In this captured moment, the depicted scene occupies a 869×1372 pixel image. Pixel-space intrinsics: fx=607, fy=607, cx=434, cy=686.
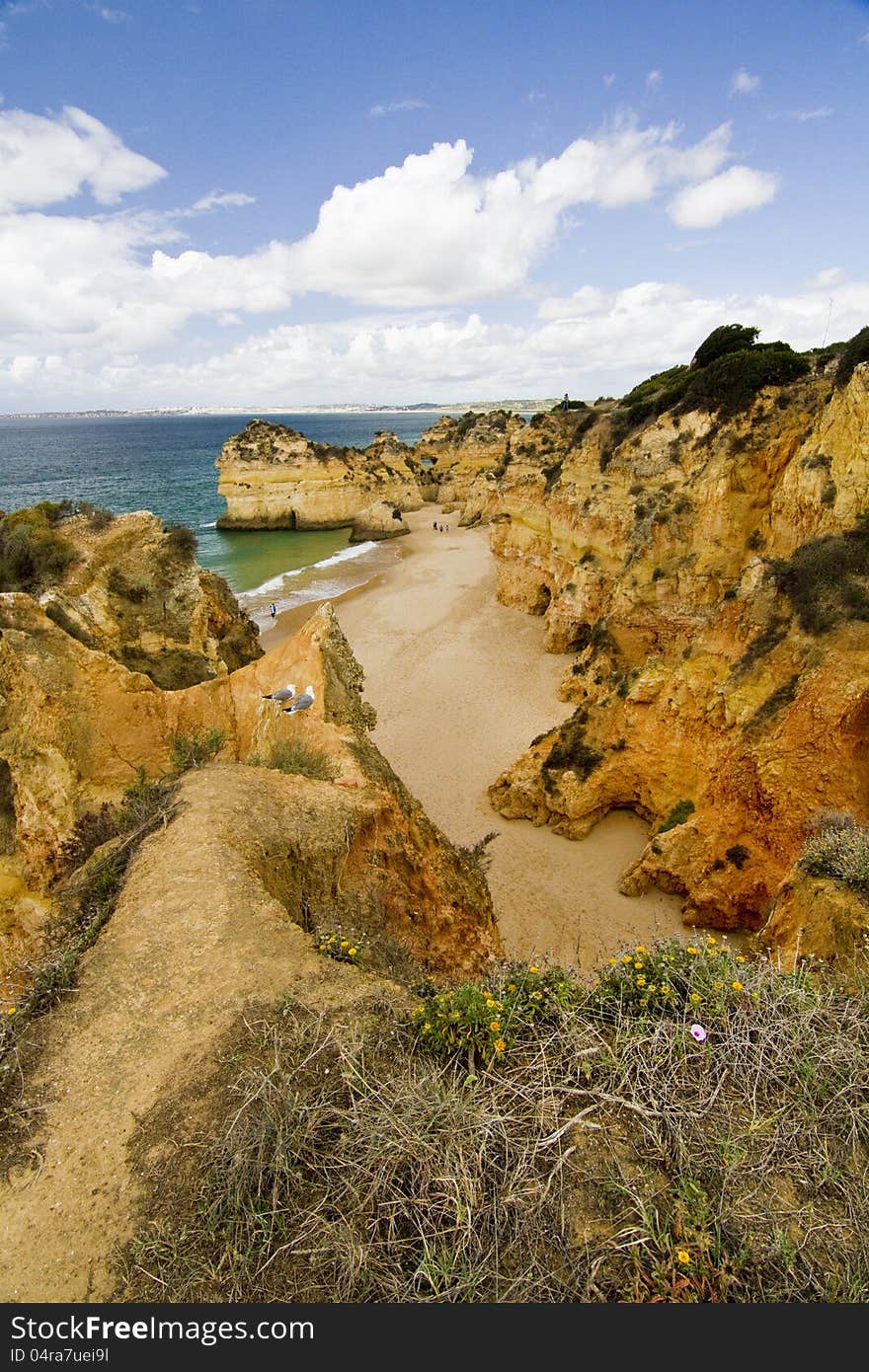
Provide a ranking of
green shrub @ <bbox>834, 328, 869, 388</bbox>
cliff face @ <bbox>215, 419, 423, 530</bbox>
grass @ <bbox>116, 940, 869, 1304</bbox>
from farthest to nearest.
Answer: cliff face @ <bbox>215, 419, 423, 530</bbox>, green shrub @ <bbox>834, 328, 869, 388</bbox>, grass @ <bbox>116, 940, 869, 1304</bbox>

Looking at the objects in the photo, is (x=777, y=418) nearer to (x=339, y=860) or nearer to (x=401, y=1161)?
(x=339, y=860)

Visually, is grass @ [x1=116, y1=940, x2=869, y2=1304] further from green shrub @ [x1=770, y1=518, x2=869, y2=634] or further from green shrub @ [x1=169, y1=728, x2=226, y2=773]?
green shrub @ [x1=770, y1=518, x2=869, y2=634]

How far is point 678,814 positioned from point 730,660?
3.27 metres

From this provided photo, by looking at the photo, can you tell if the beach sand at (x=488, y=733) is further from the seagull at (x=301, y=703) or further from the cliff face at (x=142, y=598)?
the cliff face at (x=142, y=598)

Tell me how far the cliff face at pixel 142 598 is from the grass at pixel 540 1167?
409 inches

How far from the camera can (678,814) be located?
12.4 m

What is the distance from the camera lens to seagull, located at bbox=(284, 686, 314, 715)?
899cm

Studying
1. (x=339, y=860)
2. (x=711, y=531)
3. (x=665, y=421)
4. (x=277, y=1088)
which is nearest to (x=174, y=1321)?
(x=277, y=1088)

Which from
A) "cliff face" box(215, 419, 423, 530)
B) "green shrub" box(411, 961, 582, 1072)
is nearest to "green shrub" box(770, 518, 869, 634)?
"green shrub" box(411, 961, 582, 1072)

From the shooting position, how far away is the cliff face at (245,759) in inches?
273

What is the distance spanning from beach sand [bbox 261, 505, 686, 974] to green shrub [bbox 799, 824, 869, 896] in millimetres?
2641

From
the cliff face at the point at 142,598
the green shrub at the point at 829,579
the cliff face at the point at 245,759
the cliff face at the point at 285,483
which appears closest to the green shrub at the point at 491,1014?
the cliff face at the point at 245,759

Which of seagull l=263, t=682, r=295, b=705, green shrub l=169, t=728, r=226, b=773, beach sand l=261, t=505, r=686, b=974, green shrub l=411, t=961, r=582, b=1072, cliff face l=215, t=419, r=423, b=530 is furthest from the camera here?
cliff face l=215, t=419, r=423, b=530

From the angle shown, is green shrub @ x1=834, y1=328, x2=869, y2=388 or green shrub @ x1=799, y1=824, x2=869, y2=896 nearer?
green shrub @ x1=799, y1=824, x2=869, y2=896
